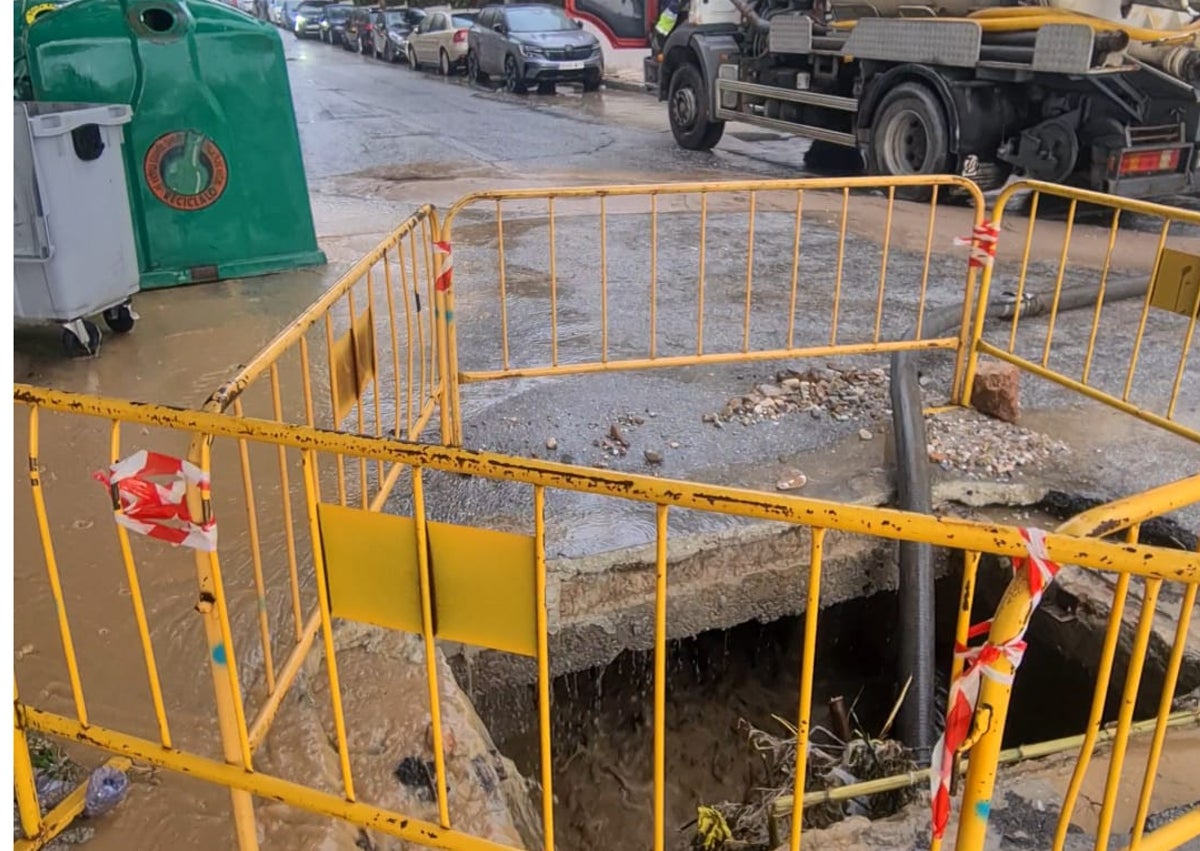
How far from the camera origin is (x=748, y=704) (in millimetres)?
4734

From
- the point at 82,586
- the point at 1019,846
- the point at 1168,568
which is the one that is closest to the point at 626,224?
the point at 82,586

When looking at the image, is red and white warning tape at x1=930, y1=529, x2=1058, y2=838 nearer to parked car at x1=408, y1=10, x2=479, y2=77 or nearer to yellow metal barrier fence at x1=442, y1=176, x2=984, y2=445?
yellow metal barrier fence at x1=442, y1=176, x2=984, y2=445

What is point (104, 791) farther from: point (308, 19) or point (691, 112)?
point (308, 19)

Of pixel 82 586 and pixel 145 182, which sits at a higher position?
pixel 145 182

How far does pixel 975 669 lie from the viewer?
1.77 meters

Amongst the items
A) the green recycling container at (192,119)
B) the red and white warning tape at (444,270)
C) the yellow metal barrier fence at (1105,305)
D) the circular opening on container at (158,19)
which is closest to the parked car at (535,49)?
the yellow metal barrier fence at (1105,305)

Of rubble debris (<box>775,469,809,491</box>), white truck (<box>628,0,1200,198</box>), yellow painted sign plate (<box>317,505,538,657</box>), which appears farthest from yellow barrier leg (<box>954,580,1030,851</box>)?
white truck (<box>628,0,1200,198</box>)

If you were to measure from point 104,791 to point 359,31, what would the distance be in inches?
1231

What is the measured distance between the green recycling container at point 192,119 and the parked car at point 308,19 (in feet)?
104

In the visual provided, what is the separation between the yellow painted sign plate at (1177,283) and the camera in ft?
13.1

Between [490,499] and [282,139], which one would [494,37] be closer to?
[282,139]

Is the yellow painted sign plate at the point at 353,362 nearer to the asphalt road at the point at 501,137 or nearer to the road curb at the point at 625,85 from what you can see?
the asphalt road at the point at 501,137

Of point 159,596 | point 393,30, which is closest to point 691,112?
point 159,596

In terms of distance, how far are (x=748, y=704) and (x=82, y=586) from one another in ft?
9.38
